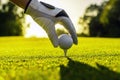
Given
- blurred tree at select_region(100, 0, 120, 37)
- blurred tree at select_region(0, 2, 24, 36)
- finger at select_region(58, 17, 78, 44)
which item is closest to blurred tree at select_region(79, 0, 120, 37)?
blurred tree at select_region(100, 0, 120, 37)

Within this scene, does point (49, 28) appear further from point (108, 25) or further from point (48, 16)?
point (108, 25)

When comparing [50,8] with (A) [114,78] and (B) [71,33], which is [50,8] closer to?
(B) [71,33]

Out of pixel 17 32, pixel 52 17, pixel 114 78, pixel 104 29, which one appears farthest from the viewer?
pixel 17 32

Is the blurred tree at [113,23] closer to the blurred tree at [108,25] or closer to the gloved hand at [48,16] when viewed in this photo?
the blurred tree at [108,25]

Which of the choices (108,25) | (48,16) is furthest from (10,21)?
(48,16)

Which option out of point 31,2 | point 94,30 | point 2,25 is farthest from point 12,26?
point 31,2
